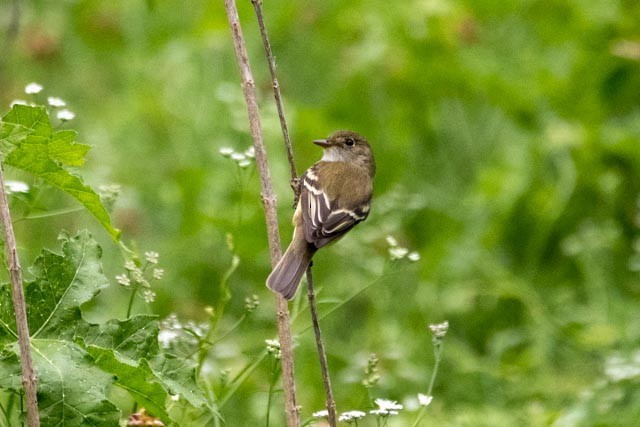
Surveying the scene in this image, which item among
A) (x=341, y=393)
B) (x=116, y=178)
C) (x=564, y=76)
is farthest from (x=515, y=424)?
(x=116, y=178)

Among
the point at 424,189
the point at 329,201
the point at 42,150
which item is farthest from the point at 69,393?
the point at 424,189

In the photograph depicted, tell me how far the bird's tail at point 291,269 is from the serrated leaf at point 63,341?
1.74 feet

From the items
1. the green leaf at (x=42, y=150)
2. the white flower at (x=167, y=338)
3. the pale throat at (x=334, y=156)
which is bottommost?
the white flower at (x=167, y=338)

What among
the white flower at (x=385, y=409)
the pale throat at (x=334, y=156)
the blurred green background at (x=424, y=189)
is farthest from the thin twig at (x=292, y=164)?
the blurred green background at (x=424, y=189)

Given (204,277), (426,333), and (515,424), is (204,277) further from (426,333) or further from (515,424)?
(515,424)

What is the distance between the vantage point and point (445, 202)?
713 cm

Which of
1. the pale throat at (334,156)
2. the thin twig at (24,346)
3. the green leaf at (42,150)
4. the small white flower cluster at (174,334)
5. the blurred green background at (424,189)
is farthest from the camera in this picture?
the blurred green background at (424,189)

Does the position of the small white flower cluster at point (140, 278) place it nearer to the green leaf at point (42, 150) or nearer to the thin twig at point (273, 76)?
the green leaf at point (42, 150)

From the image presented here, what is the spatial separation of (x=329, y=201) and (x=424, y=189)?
2809mm

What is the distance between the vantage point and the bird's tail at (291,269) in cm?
333

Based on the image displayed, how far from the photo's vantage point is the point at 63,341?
9.12 ft

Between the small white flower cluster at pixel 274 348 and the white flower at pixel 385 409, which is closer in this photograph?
the white flower at pixel 385 409

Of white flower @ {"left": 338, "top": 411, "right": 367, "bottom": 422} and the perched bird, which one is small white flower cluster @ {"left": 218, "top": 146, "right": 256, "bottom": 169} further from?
white flower @ {"left": 338, "top": 411, "right": 367, "bottom": 422}

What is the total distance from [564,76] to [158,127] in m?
2.88
